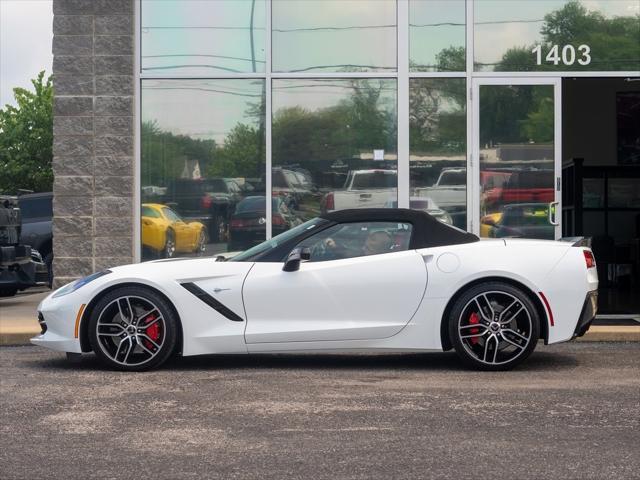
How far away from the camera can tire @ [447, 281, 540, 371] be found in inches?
321

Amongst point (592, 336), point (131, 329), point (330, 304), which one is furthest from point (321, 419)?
point (592, 336)

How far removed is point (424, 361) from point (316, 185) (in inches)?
164

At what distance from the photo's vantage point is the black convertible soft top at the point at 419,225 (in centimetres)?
841

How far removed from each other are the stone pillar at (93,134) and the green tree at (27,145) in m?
40.2

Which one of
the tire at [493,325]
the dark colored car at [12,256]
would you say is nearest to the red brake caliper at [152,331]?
the tire at [493,325]

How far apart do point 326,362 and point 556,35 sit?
5.83 m

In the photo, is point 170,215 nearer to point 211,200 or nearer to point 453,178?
point 211,200

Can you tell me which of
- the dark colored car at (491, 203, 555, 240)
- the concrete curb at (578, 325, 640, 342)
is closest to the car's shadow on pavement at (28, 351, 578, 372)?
the concrete curb at (578, 325, 640, 342)

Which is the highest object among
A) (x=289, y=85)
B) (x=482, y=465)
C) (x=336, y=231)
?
(x=289, y=85)

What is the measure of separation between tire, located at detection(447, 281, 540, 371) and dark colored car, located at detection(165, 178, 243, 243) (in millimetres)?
5068

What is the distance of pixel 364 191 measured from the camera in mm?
12758

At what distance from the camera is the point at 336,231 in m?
8.43

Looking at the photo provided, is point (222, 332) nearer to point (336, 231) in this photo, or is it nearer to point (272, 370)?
point (272, 370)

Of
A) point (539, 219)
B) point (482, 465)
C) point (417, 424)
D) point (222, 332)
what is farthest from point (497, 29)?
point (482, 465)
